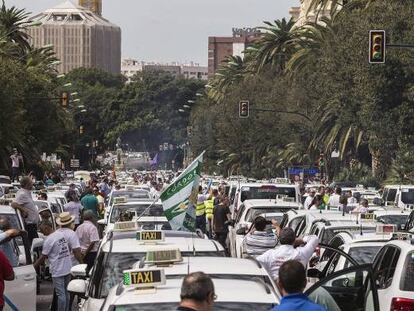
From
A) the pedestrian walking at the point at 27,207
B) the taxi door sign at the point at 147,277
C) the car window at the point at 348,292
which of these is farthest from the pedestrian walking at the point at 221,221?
the taxi door sign at the point at 147,277

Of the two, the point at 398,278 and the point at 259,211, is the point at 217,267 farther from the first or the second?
the point at 259,211

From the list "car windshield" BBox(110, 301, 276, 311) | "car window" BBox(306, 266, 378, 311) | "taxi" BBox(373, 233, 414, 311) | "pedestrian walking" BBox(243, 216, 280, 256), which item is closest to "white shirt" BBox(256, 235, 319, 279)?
"taxi" BBox(373, 233, 414, 311)

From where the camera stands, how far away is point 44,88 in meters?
78.1

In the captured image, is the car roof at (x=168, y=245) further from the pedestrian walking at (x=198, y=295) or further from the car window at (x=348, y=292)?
the pedestrian walking at (x=198, y=295)

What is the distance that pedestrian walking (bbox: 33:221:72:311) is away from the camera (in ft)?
54.3

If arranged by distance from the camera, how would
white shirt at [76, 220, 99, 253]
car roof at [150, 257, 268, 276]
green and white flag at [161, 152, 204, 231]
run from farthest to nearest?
1. green and white flag at [161, 152, 204, 231]
2. white shirt at [76, 220, 99, 253]
3. car roof at [150, 257, 268, 276]

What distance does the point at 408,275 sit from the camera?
484 inches

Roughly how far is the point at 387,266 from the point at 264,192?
2039cm

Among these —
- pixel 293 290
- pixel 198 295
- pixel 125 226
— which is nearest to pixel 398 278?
pixel 125 226

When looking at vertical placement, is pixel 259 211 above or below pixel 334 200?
above

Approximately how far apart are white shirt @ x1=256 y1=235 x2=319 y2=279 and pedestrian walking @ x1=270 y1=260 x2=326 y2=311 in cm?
575

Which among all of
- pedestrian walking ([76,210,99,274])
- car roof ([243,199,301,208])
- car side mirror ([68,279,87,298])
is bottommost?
car roof ([243,199,301,208])

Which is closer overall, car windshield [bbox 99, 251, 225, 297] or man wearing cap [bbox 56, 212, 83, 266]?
car windshield [bbox 99, 251, 225, 297]

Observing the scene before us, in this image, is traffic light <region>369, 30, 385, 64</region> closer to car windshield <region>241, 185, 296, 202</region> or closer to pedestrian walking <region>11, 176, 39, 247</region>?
car windshield <region>241, 185, 296, 202</region>
